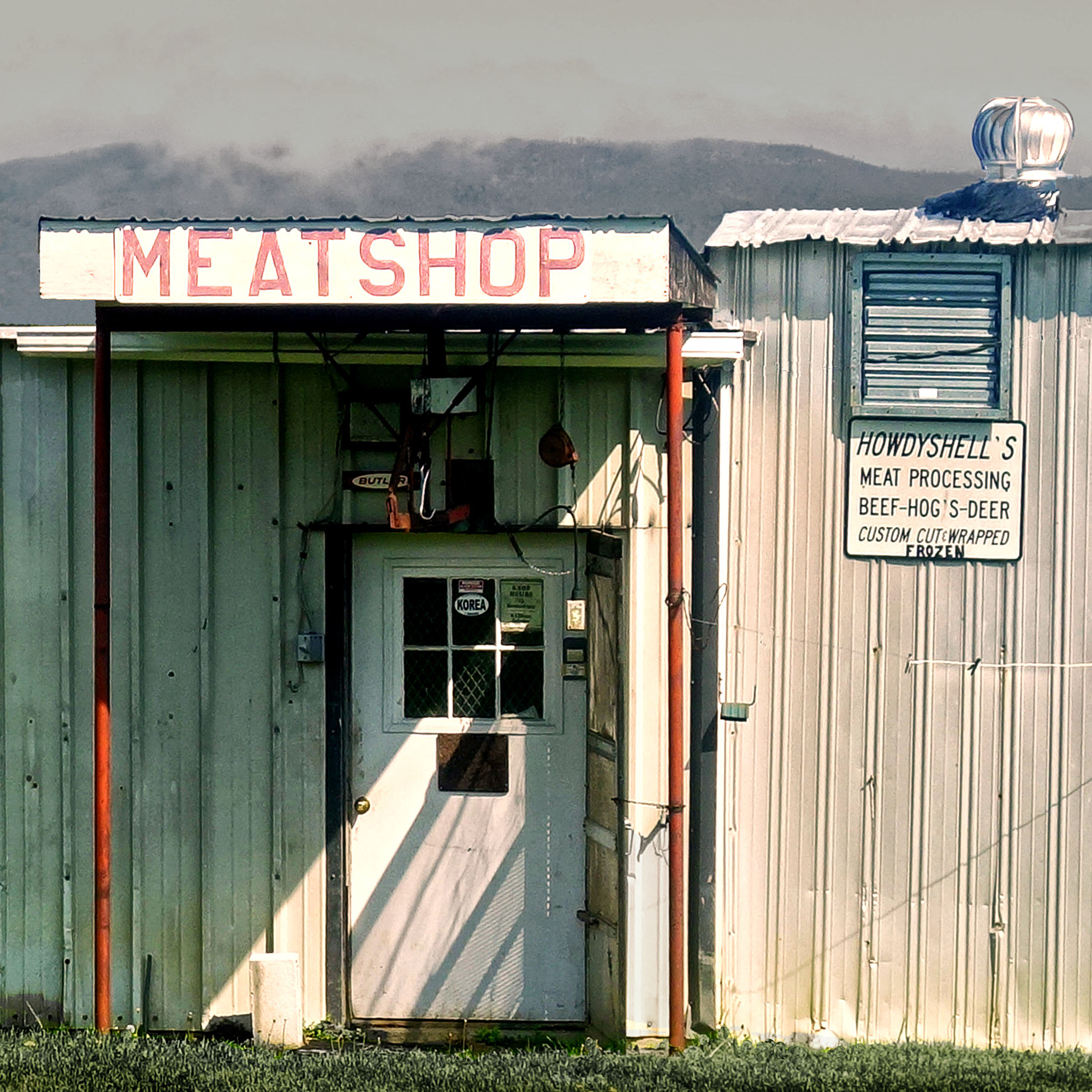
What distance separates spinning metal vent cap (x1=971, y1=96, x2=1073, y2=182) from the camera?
20.8ft

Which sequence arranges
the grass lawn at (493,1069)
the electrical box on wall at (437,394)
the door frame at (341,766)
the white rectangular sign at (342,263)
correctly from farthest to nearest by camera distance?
the door frame at (341,766), the electrical box on wall at (437,394), the grass lawn at (493,1069), the white rectangular sign at (342,263)

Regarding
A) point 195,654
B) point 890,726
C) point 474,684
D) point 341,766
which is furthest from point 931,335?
point 195,654

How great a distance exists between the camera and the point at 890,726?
5.81 metres

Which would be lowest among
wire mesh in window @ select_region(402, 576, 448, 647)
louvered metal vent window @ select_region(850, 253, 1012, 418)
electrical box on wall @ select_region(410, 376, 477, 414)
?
wire mesh in window @ select_region(402, 576, 448, 647)

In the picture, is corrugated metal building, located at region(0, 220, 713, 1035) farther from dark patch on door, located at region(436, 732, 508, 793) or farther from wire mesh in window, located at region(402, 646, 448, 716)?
dark patch on door, located at region(436, 732, 508, 793)

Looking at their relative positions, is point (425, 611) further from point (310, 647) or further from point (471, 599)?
point (310, 647)

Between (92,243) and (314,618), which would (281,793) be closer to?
(314,618)

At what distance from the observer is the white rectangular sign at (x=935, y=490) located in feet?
18.9

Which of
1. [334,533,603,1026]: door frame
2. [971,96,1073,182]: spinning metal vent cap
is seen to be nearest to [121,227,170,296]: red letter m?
[334,533,603,1026]: door frame

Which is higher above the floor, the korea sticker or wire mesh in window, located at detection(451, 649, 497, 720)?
the korea sticker

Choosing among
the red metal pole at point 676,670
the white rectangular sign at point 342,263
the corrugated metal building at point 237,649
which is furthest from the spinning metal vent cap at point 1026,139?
the white rectangular sign at point 342,263

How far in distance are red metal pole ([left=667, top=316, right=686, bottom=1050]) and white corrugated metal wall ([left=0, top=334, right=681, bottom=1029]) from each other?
847mm

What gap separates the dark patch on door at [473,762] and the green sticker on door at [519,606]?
1.84 feet

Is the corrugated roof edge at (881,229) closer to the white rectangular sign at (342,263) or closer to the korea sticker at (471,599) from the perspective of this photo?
the white rectangular sign at (342,263)
